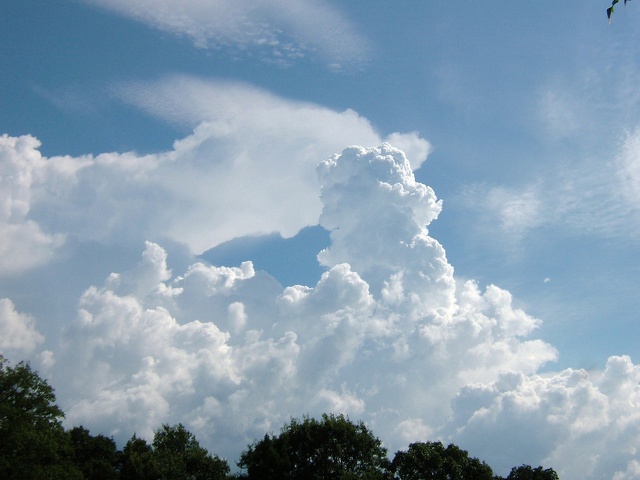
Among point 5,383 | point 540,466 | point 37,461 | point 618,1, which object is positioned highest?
point 540,466

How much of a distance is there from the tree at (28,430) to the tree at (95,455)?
786 inches

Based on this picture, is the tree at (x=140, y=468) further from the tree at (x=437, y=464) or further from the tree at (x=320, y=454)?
the tree at (x=437, y=464)

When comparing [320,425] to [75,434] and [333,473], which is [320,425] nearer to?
[333,473]

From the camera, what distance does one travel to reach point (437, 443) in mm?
87000

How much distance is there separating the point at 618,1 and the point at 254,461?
80.3 metres

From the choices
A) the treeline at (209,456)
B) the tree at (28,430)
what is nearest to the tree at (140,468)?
the treeline at (209,456)

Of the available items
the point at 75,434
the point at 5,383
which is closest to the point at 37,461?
the point at 5,383

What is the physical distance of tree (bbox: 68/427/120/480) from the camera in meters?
92.2

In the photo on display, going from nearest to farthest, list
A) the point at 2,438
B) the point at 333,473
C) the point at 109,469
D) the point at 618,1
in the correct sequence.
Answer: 1. the point at 618,1
2. the point at 2,438
3. the point at 333,473
4. the point at 109,469

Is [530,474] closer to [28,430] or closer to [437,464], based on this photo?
[437,464]

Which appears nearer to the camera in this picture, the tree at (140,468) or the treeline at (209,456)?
the treeline at (209,456)

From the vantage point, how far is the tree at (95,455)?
9219cm

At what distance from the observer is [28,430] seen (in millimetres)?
64188

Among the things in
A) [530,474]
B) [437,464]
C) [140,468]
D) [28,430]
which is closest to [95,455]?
[140,468]
